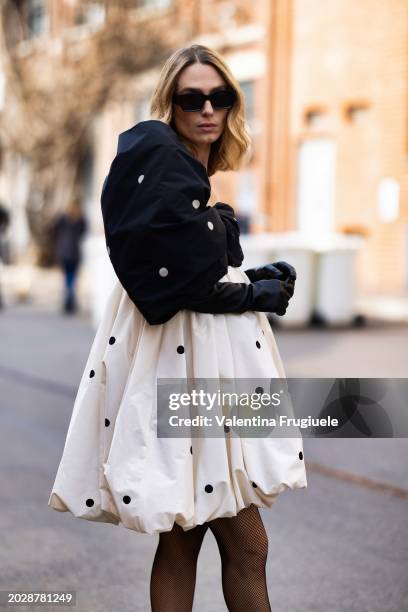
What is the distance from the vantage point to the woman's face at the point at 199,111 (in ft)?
8.30

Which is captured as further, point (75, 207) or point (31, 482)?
point (75, 207)

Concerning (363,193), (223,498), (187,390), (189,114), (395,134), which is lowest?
(363,193)

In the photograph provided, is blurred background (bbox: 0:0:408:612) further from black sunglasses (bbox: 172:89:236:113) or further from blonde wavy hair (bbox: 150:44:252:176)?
black sunglasses (bbox: 172:89:236:113)

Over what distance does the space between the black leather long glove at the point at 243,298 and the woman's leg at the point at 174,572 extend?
61 centimetres

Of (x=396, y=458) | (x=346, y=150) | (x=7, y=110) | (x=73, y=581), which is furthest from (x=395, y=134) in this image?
(x=73, y=581)

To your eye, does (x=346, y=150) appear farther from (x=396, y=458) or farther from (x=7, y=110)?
(x=396, y=458)

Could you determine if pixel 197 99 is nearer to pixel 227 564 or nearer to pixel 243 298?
pixel 243 298

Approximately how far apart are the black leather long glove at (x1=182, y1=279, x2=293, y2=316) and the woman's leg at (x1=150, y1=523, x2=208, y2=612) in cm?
61

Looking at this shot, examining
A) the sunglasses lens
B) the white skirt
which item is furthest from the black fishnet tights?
the sunglasses lens

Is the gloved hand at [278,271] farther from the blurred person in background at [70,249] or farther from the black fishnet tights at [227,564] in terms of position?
the blurred person in background at [70,249]

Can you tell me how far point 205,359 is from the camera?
2375mm

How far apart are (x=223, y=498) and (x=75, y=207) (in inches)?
573

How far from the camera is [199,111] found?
2.53m

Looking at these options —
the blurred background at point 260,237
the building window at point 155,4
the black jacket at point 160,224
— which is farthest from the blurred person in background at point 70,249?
the black jacket at point 160,224
